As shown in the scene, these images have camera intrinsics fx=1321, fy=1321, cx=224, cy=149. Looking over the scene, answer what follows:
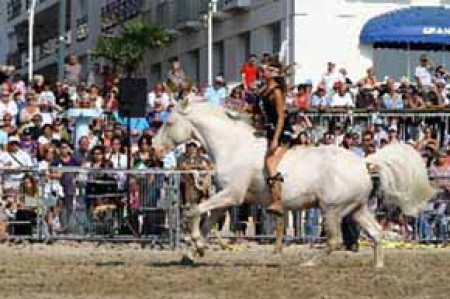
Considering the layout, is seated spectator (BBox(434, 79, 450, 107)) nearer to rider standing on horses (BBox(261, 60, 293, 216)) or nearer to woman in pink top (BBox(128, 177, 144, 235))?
woman in pink top (BBox(128, 177, 144, 235))

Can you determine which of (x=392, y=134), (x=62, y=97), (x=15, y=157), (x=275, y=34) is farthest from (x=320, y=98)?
(x=275, y=34)

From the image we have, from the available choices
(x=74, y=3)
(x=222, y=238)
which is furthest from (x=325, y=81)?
(x=74, y=3)

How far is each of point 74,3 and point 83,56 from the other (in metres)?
5.88

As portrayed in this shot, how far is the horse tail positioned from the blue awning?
20001 mm

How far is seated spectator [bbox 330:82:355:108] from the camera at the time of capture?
1132 inches

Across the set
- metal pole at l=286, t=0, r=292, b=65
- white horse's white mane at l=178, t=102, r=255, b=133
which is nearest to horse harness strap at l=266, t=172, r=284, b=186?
white horse's white mane at l=178, t=102, r=255, b=133

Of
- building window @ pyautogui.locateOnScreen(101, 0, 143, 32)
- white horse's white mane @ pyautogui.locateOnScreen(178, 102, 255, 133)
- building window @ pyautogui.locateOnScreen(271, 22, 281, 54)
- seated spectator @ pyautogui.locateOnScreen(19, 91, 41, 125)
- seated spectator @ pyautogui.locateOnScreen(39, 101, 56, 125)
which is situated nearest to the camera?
white horse's white mane @ pyautogui.locateOnScreen(178, 102, 255, 133)

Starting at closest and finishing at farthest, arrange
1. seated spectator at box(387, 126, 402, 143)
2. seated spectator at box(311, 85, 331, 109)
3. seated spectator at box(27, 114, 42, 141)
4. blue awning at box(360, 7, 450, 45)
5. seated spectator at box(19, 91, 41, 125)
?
seated spectator at box(27, 114, 42, 141) < seated spectator at box(387, 126, 402, 143) < seated spectator at box(19, 91, 41, 125) < seated spectator at box(311, 85, 331, 109) < blue awning at box(360, 7, 450, 45)

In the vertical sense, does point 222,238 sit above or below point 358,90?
below

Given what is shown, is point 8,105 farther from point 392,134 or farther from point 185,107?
point 185,107

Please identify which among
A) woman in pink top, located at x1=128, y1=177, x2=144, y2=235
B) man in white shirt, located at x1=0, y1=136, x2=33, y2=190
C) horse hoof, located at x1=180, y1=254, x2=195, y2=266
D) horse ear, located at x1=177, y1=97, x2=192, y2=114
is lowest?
horse hoof, located at x1=180, y1=254, x2=195, y2=266

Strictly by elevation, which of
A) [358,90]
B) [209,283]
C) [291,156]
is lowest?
[209,283]

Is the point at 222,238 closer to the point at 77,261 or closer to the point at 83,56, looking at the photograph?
the point at 77,261

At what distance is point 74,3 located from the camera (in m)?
69.6
